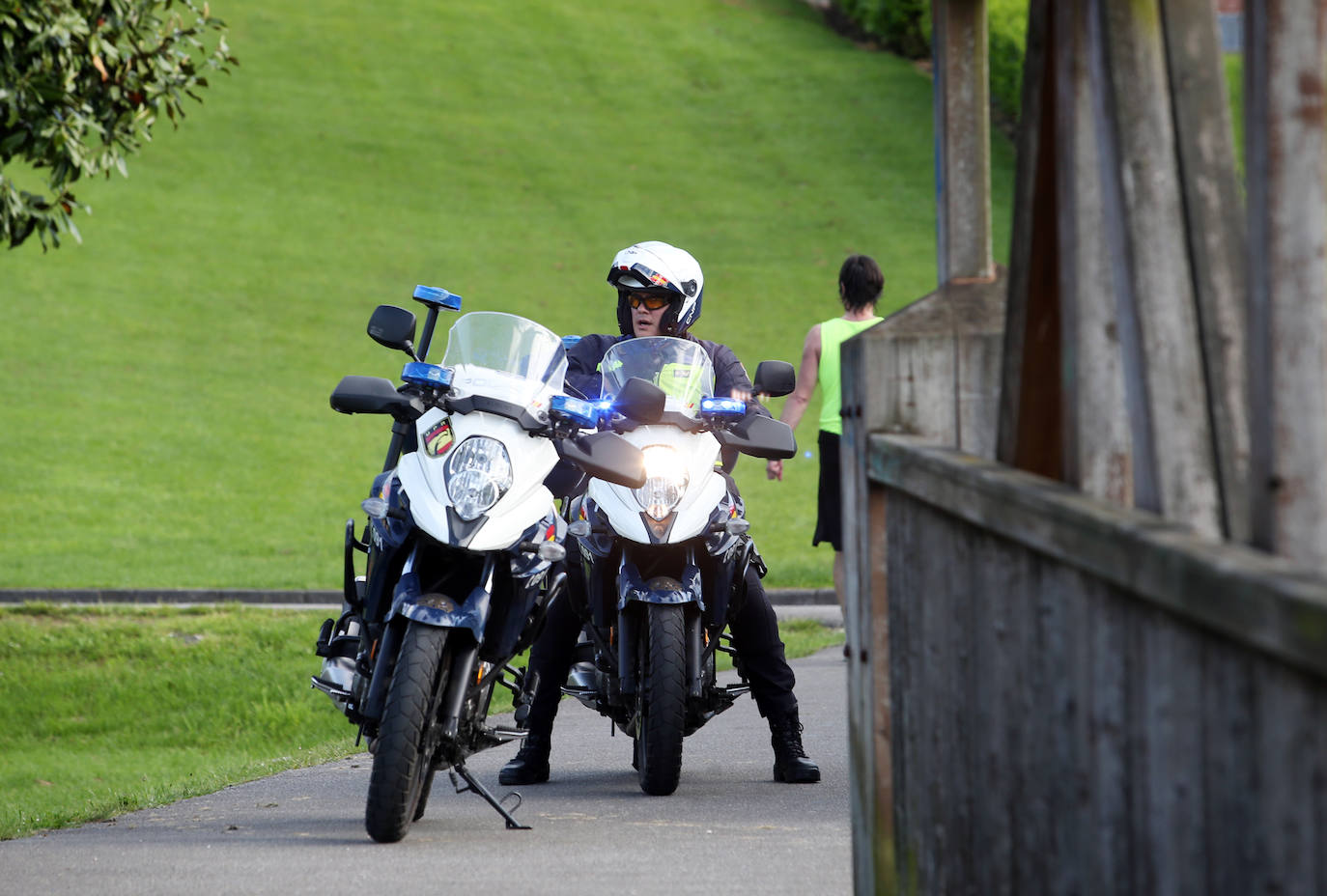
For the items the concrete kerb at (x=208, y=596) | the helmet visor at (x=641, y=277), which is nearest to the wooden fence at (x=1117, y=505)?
the helmet visor at (x=641, y=277)

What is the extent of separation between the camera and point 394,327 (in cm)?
580

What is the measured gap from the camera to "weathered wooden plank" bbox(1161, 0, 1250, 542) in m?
2.32

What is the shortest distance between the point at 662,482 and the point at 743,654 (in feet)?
Answer: 3.10

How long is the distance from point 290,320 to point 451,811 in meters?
27.5

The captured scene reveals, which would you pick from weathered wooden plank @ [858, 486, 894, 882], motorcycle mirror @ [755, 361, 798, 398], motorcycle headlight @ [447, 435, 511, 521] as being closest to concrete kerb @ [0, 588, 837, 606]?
motorcycle mirror @ [755, 361, 798, 398]

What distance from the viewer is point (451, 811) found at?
20.5ft

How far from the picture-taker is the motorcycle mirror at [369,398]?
→ 18.7 ft

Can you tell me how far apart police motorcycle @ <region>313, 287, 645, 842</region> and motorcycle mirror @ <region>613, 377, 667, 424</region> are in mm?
110

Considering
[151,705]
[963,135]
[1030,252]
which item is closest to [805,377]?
[151,705]

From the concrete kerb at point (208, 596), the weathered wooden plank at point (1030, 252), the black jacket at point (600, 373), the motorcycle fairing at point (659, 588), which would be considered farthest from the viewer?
the concrete kerb at point (208, 596)

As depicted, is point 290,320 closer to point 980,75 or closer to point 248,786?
point 248,786

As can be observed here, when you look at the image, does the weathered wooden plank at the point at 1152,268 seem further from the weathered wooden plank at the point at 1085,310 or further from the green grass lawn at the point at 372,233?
the green grass lawn at the point at 372,233

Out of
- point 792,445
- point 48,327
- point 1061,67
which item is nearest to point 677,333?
point 792,445

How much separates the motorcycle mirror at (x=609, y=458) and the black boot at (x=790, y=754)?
4.77ft
